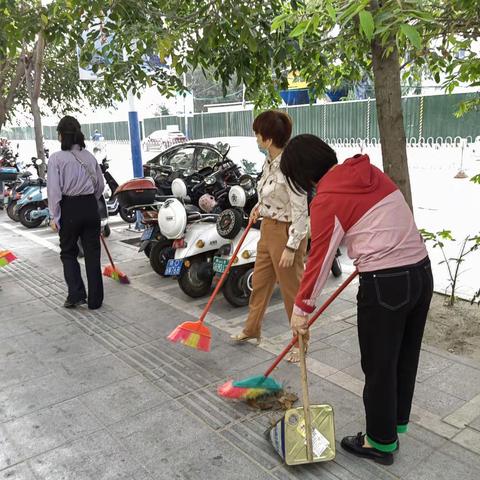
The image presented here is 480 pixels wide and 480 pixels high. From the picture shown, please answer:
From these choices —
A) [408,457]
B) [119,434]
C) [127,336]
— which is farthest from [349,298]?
[119,434]

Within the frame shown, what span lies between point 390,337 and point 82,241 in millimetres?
3659

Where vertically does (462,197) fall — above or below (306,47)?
below

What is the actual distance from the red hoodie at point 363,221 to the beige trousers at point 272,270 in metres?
1.36

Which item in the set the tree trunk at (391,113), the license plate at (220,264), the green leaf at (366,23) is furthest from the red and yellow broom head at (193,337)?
the green leaf at (366,23)

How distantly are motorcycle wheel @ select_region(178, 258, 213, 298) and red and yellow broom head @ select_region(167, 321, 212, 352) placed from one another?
1363 millimetres

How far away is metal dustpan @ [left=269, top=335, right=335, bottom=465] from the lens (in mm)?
2717

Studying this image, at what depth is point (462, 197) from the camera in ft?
38.7

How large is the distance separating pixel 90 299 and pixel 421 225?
6169 mm

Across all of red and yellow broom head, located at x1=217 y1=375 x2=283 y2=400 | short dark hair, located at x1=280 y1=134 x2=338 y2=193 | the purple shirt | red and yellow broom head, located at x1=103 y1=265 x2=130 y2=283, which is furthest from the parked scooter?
short dark hair, located at x1=280 y1=134 x2=338 y2=193

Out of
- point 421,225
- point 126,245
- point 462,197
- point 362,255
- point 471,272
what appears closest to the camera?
point 362,255

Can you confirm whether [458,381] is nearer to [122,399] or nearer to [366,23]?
[122,399]

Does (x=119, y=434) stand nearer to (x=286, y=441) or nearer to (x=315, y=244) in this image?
(x=286, y=441)

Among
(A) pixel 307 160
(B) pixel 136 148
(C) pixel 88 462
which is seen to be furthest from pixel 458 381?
(B) pixel 136 148

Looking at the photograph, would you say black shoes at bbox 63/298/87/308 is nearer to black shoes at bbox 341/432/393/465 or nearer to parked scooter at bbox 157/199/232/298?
parked scooter at bbox 157/199/232/298
